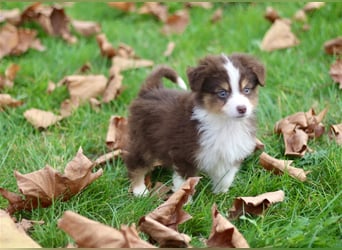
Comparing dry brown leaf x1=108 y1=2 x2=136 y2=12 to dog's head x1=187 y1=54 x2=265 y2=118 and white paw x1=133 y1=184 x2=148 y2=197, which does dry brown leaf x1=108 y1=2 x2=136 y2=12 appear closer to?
dog's head x1=187 y1=54 x2=265 y2=118

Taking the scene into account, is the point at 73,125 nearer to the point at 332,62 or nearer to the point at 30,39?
the point at 30,39

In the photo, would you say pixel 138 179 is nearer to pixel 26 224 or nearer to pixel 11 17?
pixel 26 224

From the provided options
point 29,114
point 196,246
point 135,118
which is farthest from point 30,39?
point 196,246

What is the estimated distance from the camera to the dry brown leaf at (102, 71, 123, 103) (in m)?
5.55

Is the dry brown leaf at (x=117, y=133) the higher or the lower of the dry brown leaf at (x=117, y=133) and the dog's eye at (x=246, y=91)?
the lower

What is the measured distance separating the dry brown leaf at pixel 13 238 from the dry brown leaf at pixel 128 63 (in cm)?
308

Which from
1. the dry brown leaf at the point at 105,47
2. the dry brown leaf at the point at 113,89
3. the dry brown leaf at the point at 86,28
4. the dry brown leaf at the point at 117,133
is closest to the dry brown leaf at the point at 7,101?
the dry brown leaf at the point at 113,89

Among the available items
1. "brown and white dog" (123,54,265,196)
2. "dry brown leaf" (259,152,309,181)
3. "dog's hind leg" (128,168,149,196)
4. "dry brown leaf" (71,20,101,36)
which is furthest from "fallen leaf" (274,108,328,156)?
"dry brown leaf" (71,20,101,36)

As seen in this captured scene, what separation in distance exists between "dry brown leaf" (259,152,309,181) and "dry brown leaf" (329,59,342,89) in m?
1.50

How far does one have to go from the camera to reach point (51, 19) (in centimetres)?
729

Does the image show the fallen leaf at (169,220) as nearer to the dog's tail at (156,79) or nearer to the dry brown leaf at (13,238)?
the dry brown leaf at (13,238)

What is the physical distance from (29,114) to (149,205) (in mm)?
1893

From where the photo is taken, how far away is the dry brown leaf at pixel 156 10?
7766mm

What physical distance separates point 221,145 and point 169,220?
82cm
